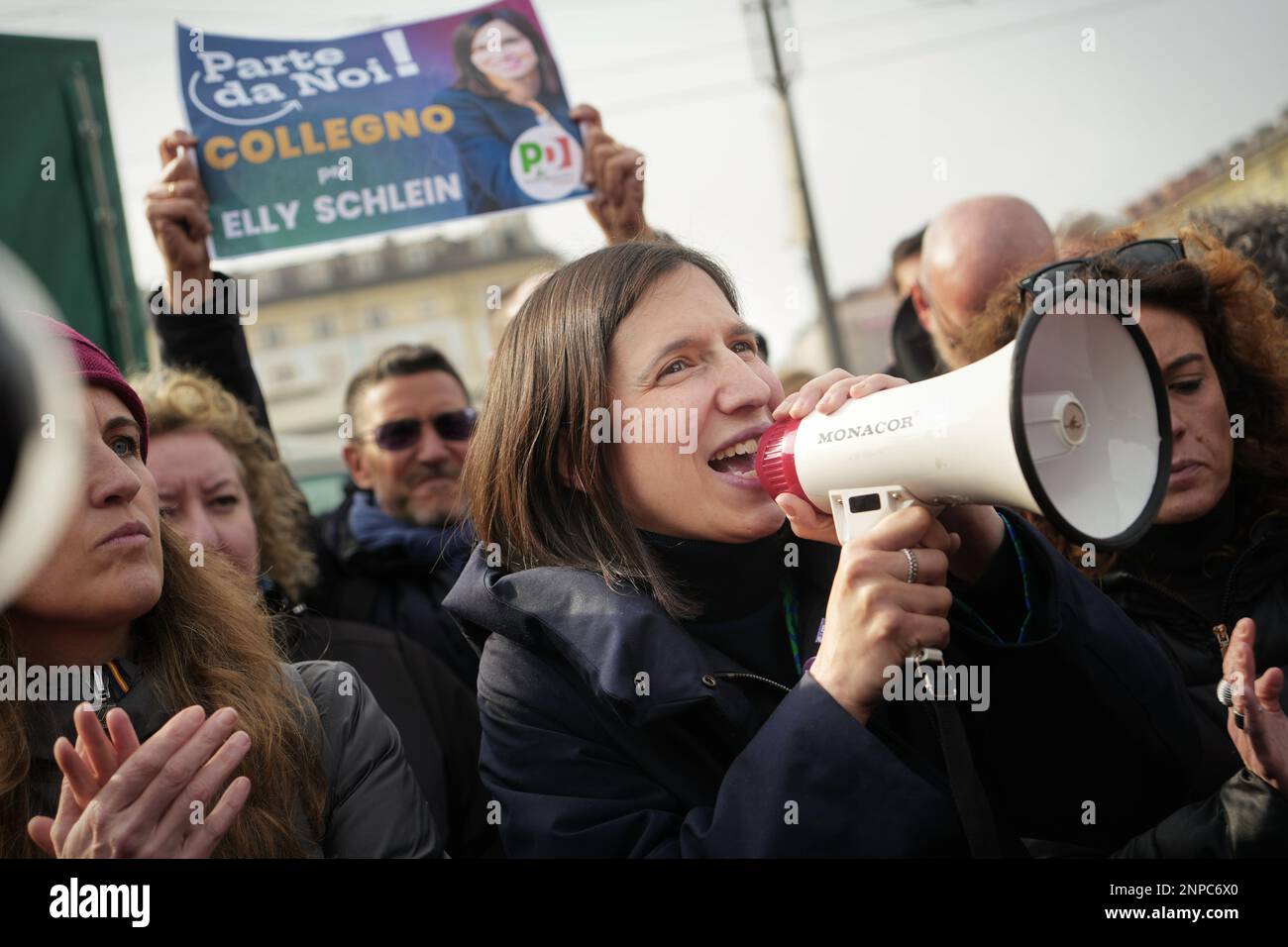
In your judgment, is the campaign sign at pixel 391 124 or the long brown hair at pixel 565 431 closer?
the long brown hair at pixel 565 431

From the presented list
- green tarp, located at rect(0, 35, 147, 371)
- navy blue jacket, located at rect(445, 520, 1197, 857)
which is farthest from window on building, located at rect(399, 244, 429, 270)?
navy blue jacket, located at rect(445, 520, 1197, 857)

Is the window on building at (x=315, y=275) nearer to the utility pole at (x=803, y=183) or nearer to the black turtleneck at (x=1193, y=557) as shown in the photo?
the utility pole at (x=803, y=183)

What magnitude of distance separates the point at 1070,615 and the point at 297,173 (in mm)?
2250

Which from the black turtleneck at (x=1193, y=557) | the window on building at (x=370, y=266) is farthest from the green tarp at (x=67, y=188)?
the window on building at (x=370, y=266)

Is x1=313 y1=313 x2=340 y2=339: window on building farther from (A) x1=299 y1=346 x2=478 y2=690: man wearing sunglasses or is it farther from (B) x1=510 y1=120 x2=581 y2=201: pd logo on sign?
(B) x1=510 y1=120 x2=581 y2=201: pd logo on sign

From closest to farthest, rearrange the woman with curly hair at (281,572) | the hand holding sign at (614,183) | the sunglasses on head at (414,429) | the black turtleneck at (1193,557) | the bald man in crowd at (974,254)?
the black turtleneck at (1193,557) → the woman with curly hair at (281,572) → the bald man in crowd at (974,254) → the hand holding sign at (614,183) → the sunglasses on head at (414,429)

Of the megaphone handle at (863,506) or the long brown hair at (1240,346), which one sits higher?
the long brown hair at (1240,346)

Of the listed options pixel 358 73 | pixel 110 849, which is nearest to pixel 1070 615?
pixel 110 849

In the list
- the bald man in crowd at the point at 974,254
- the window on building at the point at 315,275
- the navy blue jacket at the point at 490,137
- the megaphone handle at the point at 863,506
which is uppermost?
the window on building at the point at 315,275

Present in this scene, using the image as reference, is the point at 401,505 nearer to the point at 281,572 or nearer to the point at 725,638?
the point at 281,572

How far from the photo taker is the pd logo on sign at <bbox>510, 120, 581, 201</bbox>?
2973 millimetres

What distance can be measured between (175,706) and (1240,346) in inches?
80.6

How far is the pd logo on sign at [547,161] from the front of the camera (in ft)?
9.75

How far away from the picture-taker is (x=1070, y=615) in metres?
1.76
